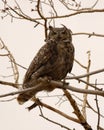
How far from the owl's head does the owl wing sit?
0.15 meters

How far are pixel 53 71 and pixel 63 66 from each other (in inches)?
3.4

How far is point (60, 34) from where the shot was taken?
10.7 ft

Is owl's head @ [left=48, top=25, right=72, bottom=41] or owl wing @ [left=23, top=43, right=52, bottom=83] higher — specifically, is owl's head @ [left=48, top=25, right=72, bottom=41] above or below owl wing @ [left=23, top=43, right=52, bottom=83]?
above

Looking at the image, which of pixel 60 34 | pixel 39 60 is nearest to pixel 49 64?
pixel 39 60

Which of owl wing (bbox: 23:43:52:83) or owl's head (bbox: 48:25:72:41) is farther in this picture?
owl's head (bbox: 48:25:72:41)

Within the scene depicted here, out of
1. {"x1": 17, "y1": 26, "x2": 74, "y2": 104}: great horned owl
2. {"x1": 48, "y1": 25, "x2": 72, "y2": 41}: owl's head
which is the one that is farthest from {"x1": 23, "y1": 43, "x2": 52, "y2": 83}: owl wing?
{"x1": 48, "y1": 25, "x2": 72, "y2": 41}: owl's head

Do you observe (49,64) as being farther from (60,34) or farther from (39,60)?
(60,34)

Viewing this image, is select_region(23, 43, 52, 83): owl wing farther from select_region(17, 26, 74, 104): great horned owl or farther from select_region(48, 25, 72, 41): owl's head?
select_region(48, 25, 72, 41): owl's head

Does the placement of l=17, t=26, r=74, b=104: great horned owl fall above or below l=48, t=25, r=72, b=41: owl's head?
below

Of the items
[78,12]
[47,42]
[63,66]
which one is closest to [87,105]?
[63,66]

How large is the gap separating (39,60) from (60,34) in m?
0.32

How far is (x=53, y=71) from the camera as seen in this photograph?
3100 mm

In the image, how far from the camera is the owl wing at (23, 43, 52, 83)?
3.07 m

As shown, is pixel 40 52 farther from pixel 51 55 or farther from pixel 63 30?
pixel 63 30
